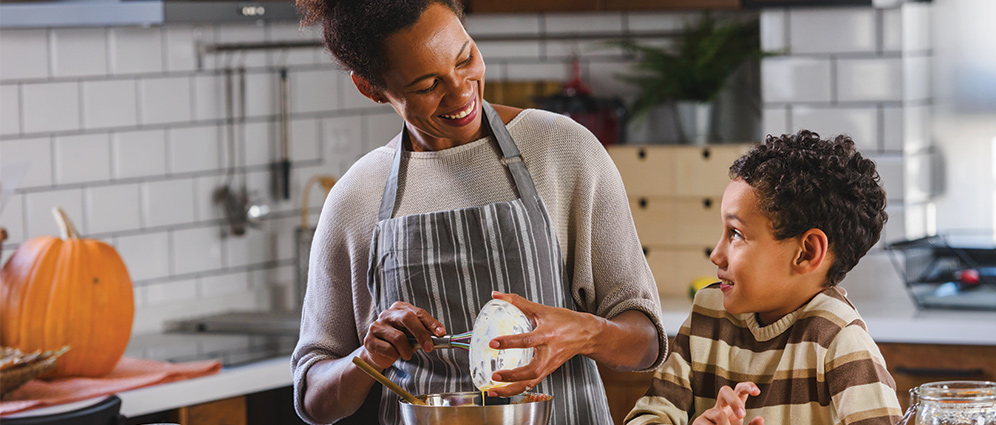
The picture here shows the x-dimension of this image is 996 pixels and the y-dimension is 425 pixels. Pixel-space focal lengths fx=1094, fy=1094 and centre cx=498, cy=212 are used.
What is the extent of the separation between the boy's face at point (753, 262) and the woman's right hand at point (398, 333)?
1.25ft

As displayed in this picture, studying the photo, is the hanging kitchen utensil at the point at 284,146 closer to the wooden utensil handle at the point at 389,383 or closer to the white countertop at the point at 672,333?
the white countertop at the point at 672,333

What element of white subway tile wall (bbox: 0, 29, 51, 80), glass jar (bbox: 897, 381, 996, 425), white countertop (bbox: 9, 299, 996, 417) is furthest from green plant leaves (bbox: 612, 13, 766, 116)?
glass jar (bbox: 897, 381, 996, 425)

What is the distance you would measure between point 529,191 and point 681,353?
28 centimetres

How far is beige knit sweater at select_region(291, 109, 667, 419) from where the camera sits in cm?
139

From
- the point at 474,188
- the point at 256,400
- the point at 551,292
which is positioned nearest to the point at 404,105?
the point at 474,188

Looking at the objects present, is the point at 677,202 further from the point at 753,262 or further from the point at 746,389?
the point at 746,389

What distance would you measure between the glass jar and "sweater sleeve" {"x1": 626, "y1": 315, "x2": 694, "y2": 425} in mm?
453

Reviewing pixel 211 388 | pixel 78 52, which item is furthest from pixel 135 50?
pixel 211 388

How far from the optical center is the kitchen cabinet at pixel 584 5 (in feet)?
9.63

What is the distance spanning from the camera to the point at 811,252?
130 cm

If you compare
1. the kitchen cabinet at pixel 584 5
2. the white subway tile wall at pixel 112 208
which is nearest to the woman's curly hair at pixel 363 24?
the white subway tile wall at pixel 112 208

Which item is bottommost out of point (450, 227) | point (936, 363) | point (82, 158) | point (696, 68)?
point (936, 363)

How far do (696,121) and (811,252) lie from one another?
1.78 metres

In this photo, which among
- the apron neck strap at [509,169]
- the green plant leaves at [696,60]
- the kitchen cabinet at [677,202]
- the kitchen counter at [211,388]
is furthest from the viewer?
the green plant leaves at [696,60]
